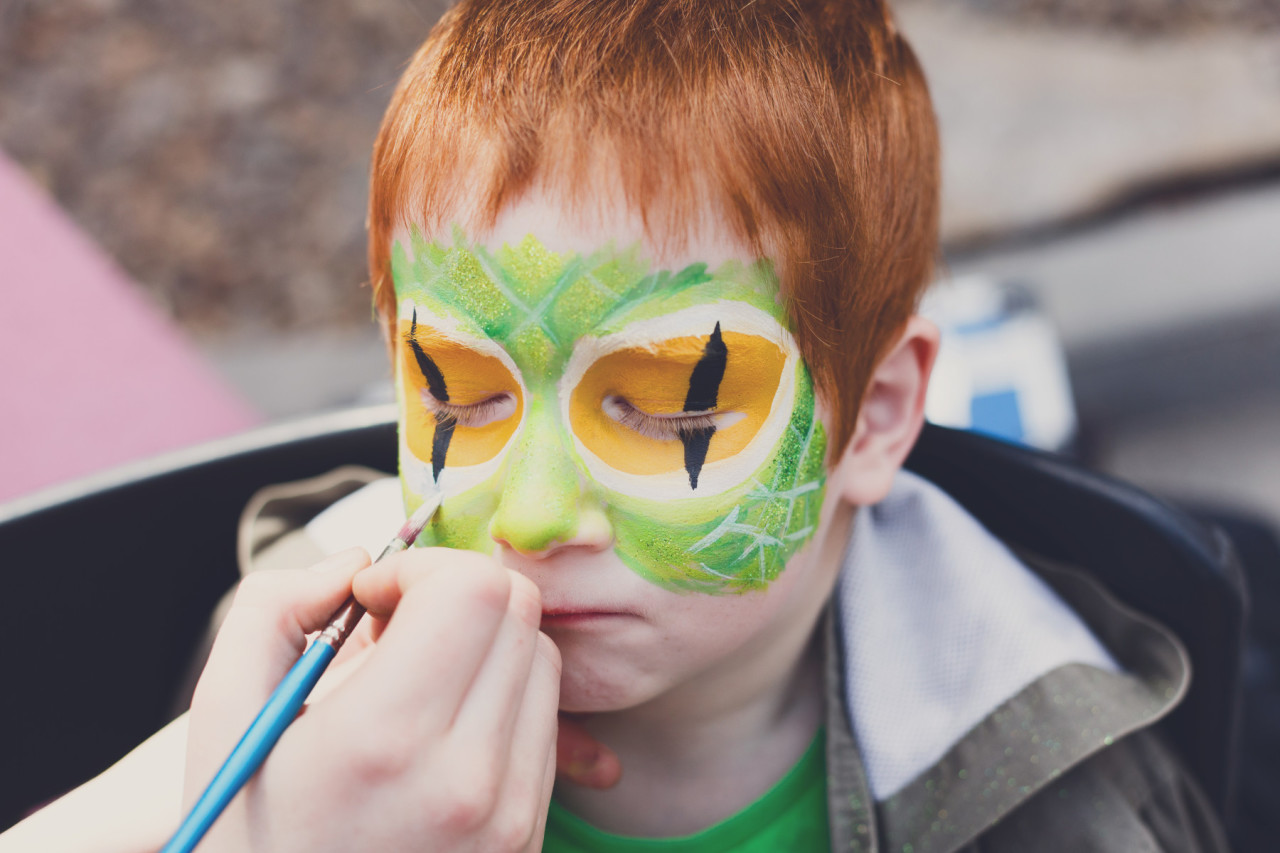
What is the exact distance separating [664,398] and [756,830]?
410 millimetres

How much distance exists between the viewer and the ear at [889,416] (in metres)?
0.78

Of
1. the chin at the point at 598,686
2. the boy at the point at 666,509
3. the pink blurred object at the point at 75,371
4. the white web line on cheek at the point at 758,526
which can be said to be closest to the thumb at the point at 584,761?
the boy at the point at 666,509

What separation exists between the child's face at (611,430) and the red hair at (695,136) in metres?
0.03

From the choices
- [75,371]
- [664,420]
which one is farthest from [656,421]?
[75,371]

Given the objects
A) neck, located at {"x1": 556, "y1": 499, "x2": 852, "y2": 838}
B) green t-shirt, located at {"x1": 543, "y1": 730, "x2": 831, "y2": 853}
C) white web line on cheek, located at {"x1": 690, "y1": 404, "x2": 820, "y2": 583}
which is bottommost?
green t-shirt, located at {"x1": 543, "y1": 730, "x2": 831, "y2": 853}

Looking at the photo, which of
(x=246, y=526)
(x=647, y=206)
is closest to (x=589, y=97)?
(x=647, y=206)

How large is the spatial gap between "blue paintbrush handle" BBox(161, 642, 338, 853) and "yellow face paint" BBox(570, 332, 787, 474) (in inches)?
8.3

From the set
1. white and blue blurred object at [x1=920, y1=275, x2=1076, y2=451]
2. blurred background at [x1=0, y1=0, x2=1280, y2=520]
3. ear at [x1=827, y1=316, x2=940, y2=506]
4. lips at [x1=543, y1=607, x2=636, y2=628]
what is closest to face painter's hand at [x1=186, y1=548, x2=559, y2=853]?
lips at [x1=543, y1=607, x2=636, y2=628]

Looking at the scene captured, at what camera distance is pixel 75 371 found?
140 cm

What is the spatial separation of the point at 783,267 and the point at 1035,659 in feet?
1.33

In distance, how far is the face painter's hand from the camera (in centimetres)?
47

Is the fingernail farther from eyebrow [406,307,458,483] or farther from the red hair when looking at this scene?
the red hair

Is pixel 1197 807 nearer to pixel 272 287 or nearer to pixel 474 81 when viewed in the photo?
pixel 474 81

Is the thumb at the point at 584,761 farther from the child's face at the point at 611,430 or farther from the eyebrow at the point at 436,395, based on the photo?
the eyebrow at the point at 436,395
